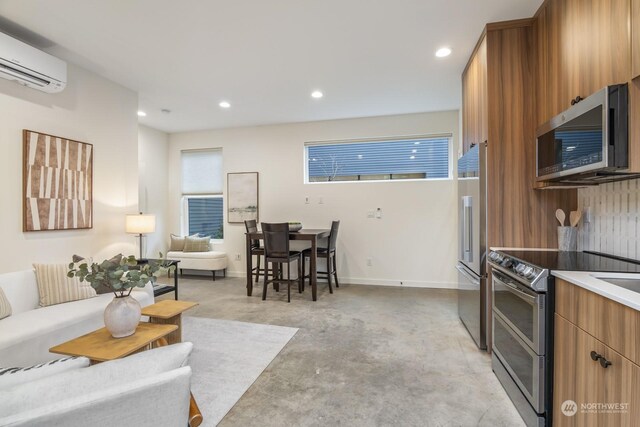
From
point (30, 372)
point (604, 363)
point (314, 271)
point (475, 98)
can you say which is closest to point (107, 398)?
point (30, 372)

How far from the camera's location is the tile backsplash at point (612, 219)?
1853 millimetres

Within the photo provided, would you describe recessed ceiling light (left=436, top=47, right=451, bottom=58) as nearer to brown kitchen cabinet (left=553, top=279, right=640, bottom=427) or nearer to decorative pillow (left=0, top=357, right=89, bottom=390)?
brown kitchen cabinet (left=553, top=279, right=640, bottom=427)

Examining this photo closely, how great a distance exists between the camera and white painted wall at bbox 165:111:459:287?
4719 millimetres

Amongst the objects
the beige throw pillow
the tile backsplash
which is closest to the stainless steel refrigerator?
the tile backsplash

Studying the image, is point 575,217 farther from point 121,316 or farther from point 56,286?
point 56,286

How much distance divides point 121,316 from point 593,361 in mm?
2371

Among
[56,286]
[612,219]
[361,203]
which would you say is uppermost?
[361,203]

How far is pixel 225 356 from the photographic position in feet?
8.30

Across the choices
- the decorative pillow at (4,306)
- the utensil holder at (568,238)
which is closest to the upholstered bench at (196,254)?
the decorative pillow at (4,306)

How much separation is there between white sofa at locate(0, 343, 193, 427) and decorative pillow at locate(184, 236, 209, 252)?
192 inches

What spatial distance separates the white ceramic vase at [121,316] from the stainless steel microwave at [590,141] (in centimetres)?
269

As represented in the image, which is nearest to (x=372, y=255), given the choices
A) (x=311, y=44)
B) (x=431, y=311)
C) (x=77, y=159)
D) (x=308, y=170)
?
(x=431, y=311)

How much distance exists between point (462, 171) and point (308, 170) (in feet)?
9.23

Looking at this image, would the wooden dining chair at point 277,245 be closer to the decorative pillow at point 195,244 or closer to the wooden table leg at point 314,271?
the wooden table leg at point 314,271
